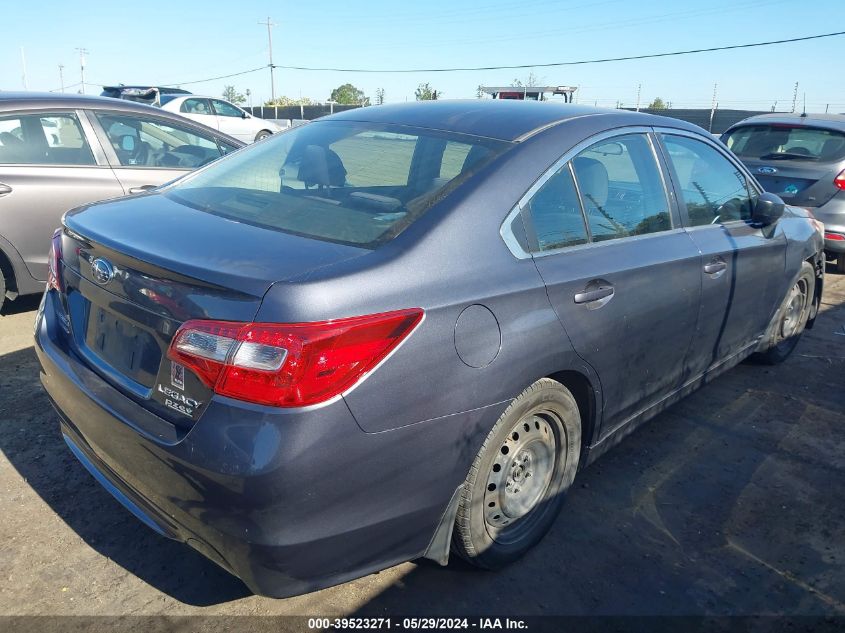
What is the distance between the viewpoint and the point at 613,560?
2.79 metres

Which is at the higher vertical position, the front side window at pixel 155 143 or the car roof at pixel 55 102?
the car roof at pixel 55 102

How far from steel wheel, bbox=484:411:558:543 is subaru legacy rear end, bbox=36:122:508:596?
13.7 inches

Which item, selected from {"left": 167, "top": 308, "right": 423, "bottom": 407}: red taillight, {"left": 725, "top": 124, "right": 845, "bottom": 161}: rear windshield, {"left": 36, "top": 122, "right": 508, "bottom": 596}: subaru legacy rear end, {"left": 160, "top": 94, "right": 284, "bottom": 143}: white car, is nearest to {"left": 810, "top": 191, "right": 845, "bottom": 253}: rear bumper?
{"left": 725, "top": 124, "right": 845, "bottom": 161}: rear windshield

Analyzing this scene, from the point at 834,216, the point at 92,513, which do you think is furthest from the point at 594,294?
the point at 834,216

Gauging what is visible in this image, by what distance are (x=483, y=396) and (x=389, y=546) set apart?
1.80 feet

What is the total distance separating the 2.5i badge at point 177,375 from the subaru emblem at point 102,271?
0.43 metres

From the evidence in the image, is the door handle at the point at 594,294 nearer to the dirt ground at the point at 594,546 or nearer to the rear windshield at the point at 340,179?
the rear windshield at the point at 340,179

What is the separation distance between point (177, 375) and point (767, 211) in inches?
133

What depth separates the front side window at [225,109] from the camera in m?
17.5

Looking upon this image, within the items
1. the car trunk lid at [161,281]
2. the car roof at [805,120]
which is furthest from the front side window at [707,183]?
the car roof at [805,120]

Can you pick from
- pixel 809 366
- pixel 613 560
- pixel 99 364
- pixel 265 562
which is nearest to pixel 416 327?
pixel 265 562

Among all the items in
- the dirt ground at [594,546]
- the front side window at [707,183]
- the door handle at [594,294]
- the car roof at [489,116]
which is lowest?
the dirt ground at [594,546]

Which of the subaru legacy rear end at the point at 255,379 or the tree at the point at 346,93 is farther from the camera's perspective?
the tree at the point at 346,93

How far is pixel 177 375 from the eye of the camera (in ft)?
6.65
